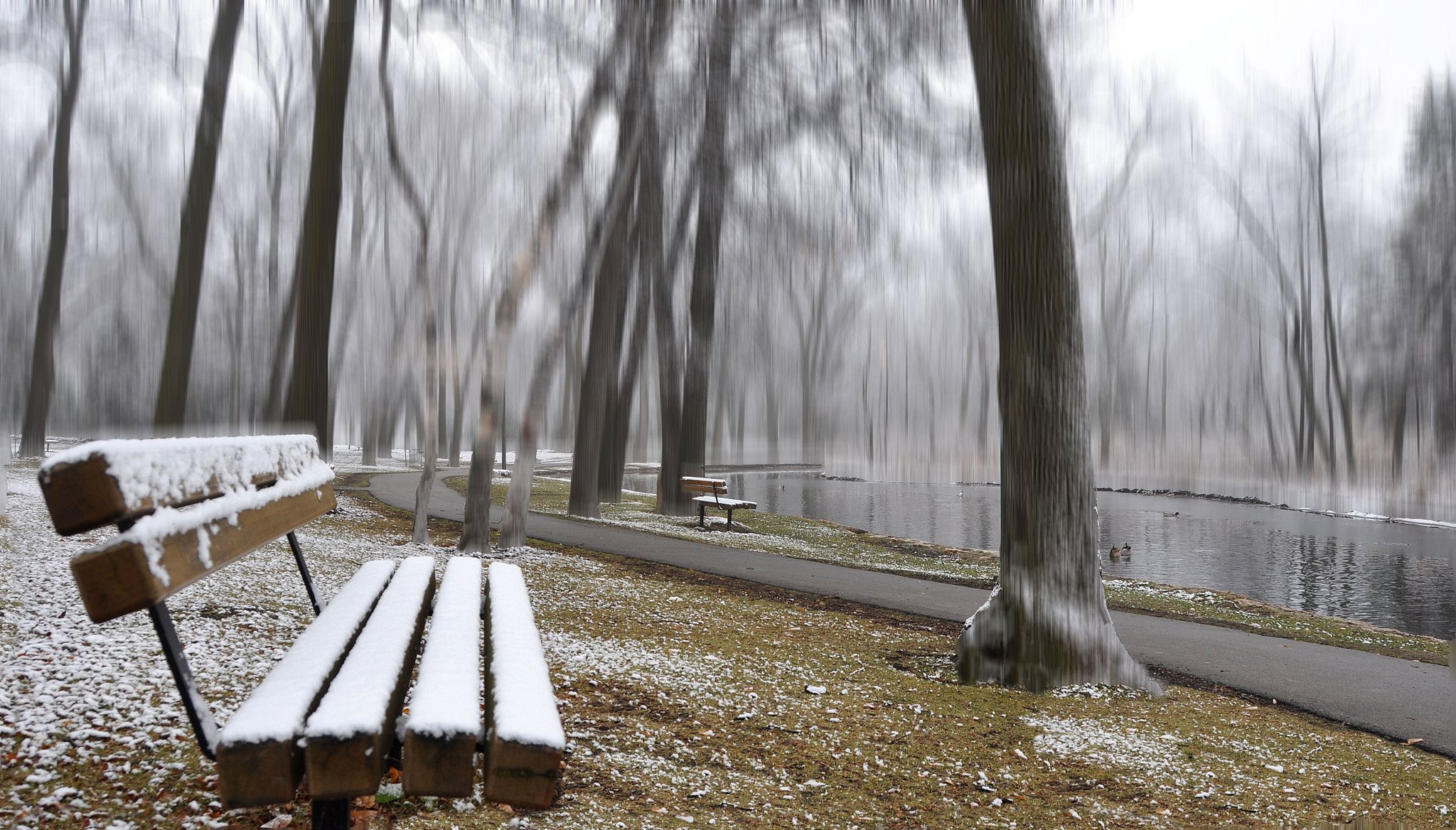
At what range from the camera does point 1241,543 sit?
58.4 ft

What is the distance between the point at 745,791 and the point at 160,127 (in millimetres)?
20103

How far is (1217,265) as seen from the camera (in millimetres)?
41406

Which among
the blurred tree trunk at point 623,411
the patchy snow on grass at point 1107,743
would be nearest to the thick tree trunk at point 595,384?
the blurred tree trunk at point 623,411

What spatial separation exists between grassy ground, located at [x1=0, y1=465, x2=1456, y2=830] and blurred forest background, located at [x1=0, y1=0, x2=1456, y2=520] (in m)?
4.14

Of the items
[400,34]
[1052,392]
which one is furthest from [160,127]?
[1052,392]

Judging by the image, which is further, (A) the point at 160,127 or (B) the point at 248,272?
(B) the point at 248,272

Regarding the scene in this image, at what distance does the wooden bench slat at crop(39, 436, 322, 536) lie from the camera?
1.65 metres

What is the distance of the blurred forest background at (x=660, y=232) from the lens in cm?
974

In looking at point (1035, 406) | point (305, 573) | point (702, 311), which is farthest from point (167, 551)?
point (702, 311)

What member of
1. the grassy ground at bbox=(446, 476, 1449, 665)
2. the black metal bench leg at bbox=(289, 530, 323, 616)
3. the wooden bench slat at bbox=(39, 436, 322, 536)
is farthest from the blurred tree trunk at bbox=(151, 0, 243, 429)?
the wooden bench slat at bbox=(39, 436, 322, 536)

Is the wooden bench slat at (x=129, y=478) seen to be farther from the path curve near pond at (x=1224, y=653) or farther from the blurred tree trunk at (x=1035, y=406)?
the path curve near pond at (x=1224, y=653)

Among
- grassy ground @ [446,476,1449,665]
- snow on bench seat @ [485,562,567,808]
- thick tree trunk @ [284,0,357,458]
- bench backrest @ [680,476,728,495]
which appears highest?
thick tree trunk @ [284,0,357,458]

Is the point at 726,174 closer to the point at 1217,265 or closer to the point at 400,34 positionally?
the point at 400,34

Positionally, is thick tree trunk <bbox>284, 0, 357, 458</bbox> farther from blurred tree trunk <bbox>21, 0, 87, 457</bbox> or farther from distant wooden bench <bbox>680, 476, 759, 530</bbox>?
blurred tree trunk <bbox>21, 0, 87, 457</bbox>
